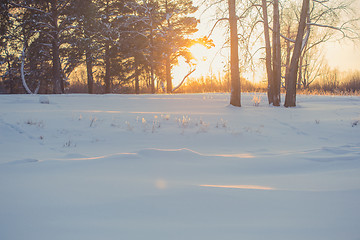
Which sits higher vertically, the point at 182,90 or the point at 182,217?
the point at 182,90

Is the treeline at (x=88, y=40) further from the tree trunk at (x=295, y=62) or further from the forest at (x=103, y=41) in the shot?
the tree trunk at (x=295, y=62)

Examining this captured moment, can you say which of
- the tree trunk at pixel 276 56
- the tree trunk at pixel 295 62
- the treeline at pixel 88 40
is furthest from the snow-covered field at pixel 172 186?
the treeline at pixel 88 40

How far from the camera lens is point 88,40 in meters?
17.8

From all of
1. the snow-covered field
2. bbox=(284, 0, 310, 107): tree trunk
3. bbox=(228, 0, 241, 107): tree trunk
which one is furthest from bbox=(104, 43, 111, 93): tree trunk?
the snow-covered field

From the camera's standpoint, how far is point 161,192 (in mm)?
2256

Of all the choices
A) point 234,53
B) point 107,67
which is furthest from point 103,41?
point 234,53

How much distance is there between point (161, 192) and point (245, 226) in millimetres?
835

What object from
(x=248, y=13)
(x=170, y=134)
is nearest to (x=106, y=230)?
(x=170, y=134)

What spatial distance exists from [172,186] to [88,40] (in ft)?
58.5

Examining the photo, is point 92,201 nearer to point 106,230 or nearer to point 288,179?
point 106,230

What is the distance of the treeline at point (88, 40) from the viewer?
17.6m

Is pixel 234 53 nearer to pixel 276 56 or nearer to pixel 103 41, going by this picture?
pixel 276 56

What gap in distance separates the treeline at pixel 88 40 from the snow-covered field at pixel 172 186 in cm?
1478

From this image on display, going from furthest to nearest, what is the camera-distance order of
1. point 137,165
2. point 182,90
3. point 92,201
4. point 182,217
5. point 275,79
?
1. point 182,90
2. point 275,79
3. point 137,165
4. point 92,201
5. point 182,217
